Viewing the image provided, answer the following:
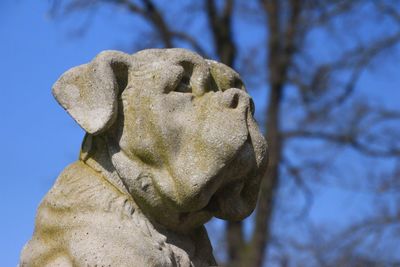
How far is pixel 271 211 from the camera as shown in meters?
11.0

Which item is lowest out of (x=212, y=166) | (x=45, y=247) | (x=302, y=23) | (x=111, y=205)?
(x=45, y=247)

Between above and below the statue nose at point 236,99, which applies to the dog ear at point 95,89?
below

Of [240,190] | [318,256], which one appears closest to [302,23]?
[318,256]

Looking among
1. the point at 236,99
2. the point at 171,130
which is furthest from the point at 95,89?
the point at 236,99

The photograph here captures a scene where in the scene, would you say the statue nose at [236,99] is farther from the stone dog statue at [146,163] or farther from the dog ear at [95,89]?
the dog ear at [95,89]

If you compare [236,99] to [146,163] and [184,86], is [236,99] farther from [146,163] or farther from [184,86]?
[146,163]

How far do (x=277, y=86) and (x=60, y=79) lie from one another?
8.60 meters

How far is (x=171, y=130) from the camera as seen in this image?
118 inches

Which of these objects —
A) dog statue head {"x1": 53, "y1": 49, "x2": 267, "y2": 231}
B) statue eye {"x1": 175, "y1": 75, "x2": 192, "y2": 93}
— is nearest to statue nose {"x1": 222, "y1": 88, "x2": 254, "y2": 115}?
dog statue head {"x1": 53, "y1": 49, "x2": 267, "y2": 231}

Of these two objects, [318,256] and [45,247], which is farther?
[318,256]

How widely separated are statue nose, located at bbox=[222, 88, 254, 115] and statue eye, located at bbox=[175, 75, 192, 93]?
0.43ft

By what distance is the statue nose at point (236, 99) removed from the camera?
306cm

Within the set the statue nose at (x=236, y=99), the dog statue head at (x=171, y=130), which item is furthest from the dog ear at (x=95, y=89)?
the statue nose at (x=236, y=99)

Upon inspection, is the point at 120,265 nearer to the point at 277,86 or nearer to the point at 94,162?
the point at 94,162
